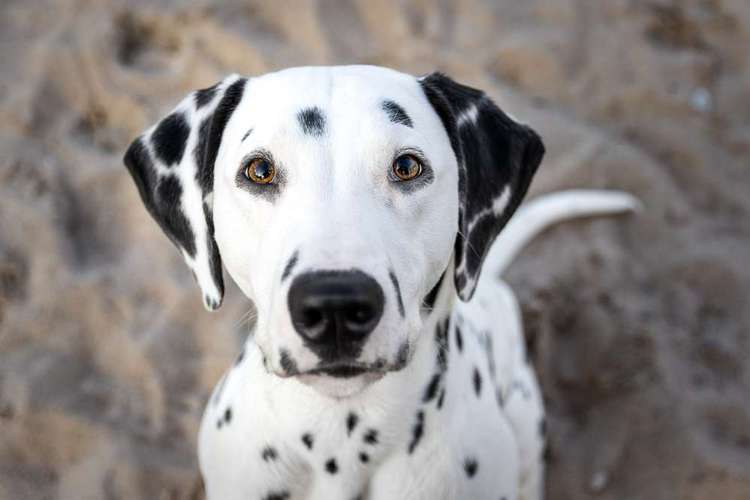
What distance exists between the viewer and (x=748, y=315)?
3.82m

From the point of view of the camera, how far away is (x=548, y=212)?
3754 mm

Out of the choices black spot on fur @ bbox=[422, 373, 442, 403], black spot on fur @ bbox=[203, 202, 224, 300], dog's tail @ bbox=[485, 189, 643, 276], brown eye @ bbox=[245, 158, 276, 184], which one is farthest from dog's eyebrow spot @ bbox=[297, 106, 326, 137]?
dog's tail @ bbox=[485, 189, 643, 276]

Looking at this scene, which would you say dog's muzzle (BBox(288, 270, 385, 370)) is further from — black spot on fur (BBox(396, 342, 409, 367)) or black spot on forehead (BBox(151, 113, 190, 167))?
black spot on forehead (BBox(151, 113, 190, 167))

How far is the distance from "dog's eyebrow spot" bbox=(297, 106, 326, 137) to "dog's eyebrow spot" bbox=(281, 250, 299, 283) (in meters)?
0.38

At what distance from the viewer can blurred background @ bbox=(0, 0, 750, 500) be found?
3.30 m

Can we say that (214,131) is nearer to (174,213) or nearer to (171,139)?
(171,139)

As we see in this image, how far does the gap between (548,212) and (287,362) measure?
7.69ft

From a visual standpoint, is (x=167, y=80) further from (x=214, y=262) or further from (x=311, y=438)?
(x=311, y=438)

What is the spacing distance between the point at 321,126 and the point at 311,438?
926mm

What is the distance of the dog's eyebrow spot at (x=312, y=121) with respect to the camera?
1929 millimetres

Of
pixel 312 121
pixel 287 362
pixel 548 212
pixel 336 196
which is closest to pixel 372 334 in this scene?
pixel 287 362

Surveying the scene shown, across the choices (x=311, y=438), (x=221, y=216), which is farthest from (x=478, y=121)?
(x=311, y=438)

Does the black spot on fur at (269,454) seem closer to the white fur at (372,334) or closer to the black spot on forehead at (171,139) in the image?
the white fur at (372,334)

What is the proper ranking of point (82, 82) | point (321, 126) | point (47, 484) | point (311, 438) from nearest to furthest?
1. point (321, 126)
2. point (311, 438)
3. point (47, 484)
4. point (82, 82)
